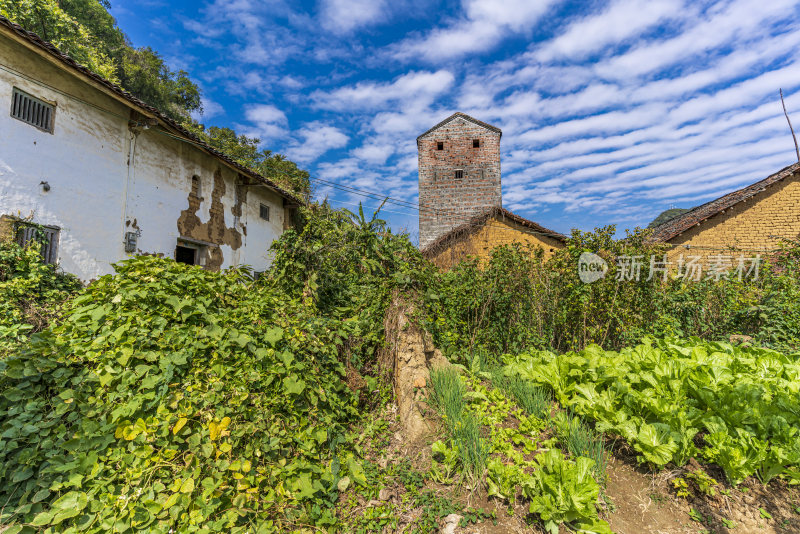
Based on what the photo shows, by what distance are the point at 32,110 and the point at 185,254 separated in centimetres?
464

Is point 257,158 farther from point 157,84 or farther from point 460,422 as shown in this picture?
point 460,422

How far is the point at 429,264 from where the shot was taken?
17.3 ft

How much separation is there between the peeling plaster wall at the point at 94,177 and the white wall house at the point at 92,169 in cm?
2

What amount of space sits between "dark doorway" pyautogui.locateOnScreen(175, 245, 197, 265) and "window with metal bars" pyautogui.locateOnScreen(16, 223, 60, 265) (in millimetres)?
3260

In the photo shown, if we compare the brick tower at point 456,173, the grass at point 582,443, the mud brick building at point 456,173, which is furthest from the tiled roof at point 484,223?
the grass at point 582,443

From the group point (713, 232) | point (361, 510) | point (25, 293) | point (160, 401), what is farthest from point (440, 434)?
point (713, 232)

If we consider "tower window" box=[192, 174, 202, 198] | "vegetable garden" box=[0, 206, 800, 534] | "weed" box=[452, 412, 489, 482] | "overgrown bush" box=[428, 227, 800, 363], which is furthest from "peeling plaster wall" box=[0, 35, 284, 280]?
"overgrown bush" box=[428, 227, 800, 363]

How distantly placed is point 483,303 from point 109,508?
187 inches

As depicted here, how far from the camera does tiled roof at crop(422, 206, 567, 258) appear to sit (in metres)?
11.8

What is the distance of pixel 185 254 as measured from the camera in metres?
10.3

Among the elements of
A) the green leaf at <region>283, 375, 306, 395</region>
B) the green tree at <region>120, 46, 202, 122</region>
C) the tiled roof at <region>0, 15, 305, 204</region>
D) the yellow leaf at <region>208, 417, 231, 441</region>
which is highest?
the green tree at <region>120, 46, 202, 122</region>

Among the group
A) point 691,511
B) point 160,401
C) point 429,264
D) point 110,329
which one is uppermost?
point 429,264

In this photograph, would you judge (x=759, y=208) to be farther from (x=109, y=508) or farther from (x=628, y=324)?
(x=109, y=508)

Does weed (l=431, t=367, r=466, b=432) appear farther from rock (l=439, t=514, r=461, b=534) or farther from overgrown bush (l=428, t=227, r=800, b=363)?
overgrown bush (l=428, t=227, r=800, b=363)
